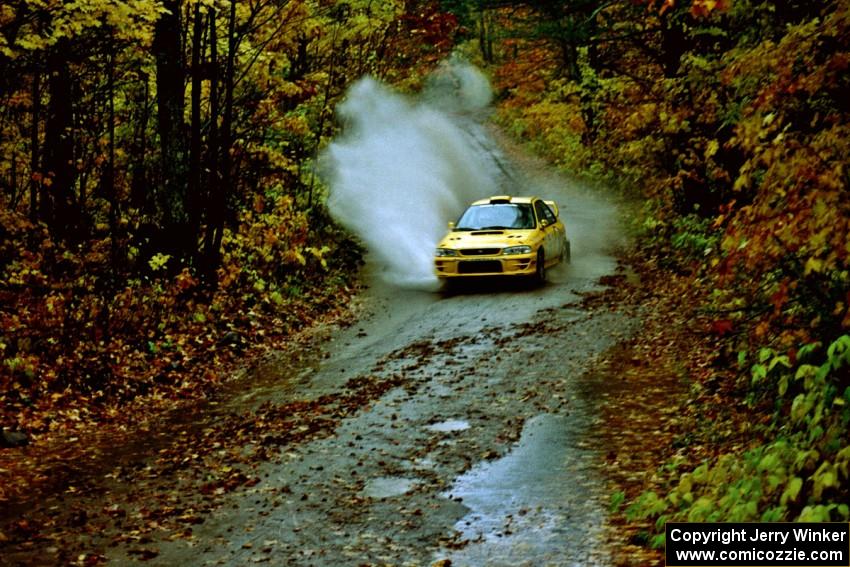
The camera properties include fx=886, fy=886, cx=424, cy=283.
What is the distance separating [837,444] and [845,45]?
110 inches

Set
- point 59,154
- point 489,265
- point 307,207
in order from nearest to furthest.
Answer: point 59,154, point 489,265, point 307,207

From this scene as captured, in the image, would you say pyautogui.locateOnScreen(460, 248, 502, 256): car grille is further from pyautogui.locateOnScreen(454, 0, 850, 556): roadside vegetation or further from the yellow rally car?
pyautogui.locateOnScreen(454, 0, 850, 556): roadside vegetation

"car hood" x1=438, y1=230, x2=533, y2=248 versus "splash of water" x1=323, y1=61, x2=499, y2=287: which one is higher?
"splash of water" x1=323, y1=61, x2=499, y2=287

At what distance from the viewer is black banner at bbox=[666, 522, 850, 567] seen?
5125 millimetres

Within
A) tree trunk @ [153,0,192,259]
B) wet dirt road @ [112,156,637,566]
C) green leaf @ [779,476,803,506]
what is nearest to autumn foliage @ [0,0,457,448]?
tree trunk @ [153,0,192,259]

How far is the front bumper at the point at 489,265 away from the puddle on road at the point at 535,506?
8.05 meters

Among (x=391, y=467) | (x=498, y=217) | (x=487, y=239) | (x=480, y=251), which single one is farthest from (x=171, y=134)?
(x=391, y=467)

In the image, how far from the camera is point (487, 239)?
701 inches

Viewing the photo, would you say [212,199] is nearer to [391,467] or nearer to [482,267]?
[482,267]

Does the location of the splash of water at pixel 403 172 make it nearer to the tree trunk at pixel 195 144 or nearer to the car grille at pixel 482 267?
the car grille at pixel 482 267

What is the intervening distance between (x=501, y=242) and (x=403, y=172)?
59.6ft

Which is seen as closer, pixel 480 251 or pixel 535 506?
pixel 535 506

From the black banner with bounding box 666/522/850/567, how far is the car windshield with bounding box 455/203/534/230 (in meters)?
12.9

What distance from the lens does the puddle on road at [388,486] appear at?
26.0 ft
